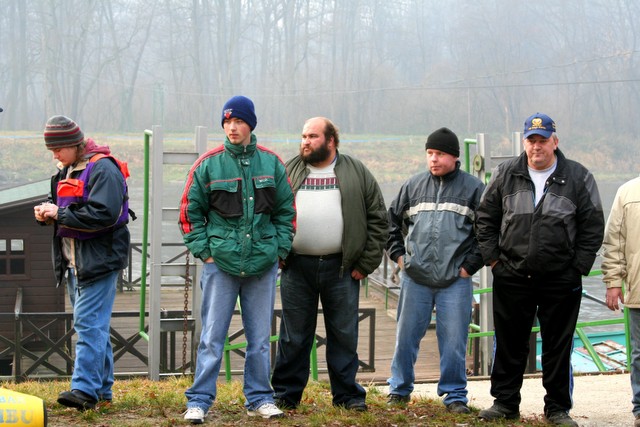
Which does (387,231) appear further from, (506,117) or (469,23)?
(469,23)

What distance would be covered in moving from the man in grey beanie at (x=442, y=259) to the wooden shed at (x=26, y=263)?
12601 mm

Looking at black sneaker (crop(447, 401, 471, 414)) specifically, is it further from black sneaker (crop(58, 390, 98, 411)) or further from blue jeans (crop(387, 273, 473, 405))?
black sneaker (crop(58, 390, 98, 411))

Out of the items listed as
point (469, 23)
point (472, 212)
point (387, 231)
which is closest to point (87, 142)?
point (387, 231)

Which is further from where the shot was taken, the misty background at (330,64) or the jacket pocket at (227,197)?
the misty background at (330,64)

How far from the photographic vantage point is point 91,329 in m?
5.36

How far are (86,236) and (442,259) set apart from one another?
2.05m

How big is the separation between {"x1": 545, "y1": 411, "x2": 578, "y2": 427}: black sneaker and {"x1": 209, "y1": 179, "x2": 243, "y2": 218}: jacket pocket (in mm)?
2092

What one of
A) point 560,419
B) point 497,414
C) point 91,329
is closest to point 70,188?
point 91,329

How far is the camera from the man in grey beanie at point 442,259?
5.62 metres

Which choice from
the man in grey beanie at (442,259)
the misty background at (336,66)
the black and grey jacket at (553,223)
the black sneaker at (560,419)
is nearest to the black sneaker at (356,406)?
the man in grey beanie at (442,259)

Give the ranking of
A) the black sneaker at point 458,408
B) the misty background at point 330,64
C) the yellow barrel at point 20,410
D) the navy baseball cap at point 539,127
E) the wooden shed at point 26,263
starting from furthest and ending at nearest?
the misty background at point 330,64 < the wooden shed at point 26,263 < the black sneaker at point 458,408 < the navy baseball cap at point 539,127 < the yellow barrel at point 20,410

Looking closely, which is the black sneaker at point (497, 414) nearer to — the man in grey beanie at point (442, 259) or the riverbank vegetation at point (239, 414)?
the riverbank vegetation at point (239, 414)

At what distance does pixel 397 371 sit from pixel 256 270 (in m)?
1.29

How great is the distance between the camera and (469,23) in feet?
244
